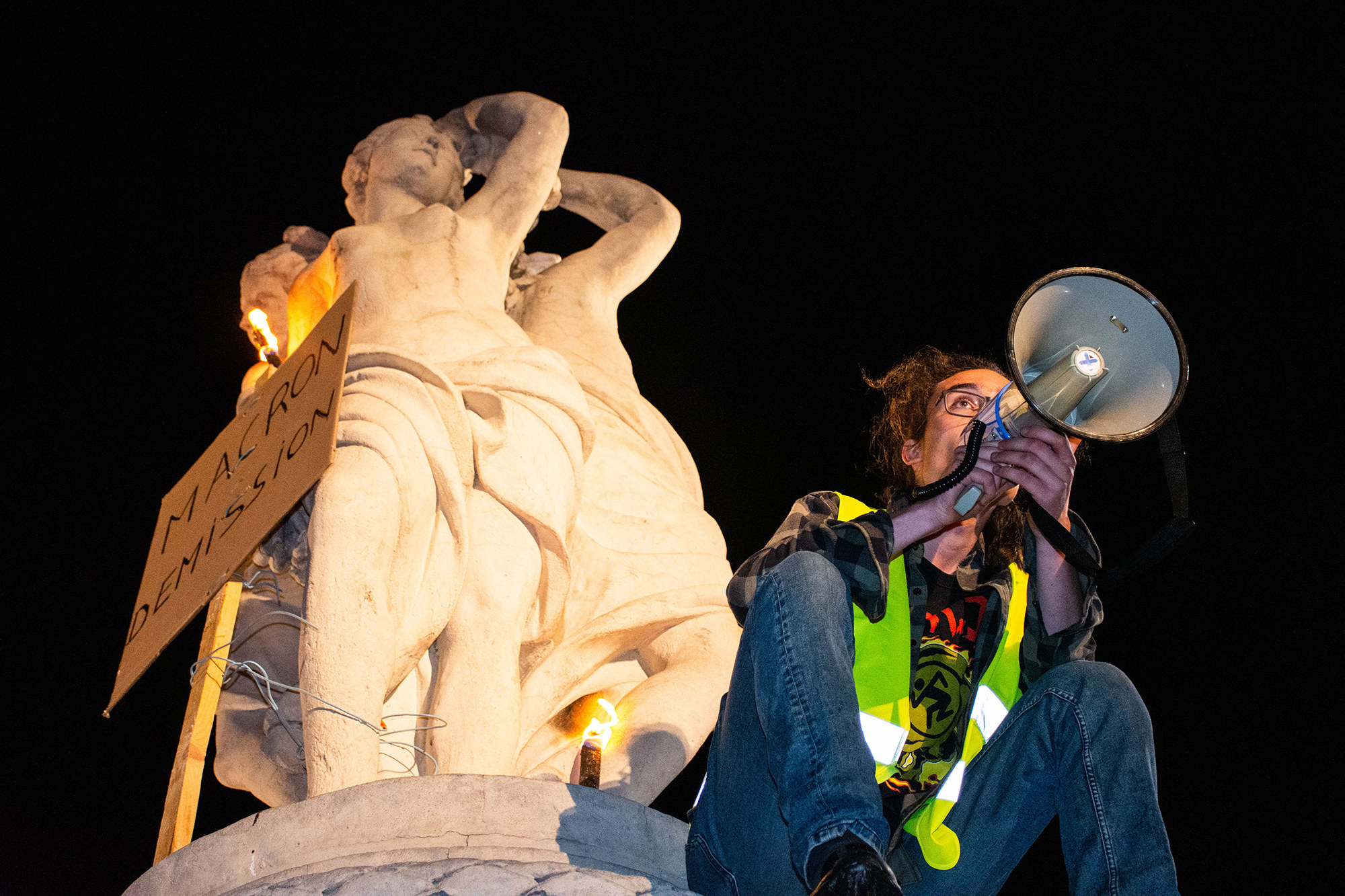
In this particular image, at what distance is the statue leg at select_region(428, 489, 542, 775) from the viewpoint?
243 cm

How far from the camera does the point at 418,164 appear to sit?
3.74 m

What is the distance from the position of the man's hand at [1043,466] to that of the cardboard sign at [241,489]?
101 centimetres

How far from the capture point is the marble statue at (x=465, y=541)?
2.40 meters

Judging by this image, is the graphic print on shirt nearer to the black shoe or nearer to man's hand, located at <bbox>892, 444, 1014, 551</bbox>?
man's hand, located at <bbox>892, 444, 1014, 551</bbox>

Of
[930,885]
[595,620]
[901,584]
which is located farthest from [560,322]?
[930,885]

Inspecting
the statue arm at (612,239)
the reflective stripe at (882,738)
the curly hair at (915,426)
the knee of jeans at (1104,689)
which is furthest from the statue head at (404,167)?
the knee of jeans at (1104,689)

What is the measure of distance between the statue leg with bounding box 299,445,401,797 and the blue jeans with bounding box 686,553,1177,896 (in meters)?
0.72

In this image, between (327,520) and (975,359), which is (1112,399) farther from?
(327,520)

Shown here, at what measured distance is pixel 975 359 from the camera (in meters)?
2.43

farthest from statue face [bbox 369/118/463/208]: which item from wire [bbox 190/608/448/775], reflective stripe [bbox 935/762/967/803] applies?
reflective stripe [bbox 935/762/967/803]

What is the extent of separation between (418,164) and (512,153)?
28 centimetres

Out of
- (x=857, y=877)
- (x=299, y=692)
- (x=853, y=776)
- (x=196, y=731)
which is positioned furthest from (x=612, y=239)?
(x=857, y=877)

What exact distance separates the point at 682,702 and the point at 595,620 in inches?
14.3

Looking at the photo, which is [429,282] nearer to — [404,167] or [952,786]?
[404,167]
